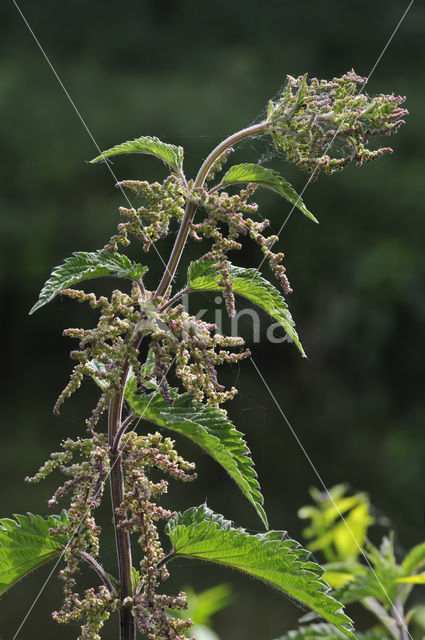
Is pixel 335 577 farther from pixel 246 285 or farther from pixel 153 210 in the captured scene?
pixel 153 210

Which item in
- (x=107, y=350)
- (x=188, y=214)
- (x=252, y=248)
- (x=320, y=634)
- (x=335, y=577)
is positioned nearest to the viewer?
(x=107, y=350)

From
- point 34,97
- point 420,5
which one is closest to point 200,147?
point 34,97

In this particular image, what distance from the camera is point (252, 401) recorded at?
977 cm

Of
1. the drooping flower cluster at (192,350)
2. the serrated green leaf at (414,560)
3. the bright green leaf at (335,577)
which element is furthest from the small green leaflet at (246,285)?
the bright green leaf at (335,577)

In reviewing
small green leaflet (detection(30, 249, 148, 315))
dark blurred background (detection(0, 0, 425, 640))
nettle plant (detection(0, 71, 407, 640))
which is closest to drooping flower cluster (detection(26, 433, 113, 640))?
nettle plant (detection(0, 71, 407, 640))

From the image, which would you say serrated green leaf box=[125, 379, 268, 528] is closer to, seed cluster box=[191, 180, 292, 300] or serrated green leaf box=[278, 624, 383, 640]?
seed cluster box=[191, 180, 292, 300]

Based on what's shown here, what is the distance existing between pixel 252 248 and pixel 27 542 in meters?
13.4

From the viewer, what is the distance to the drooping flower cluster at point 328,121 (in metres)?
1.18

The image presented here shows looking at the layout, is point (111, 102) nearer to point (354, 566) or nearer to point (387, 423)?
point (387, 423)

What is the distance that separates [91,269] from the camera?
1215 millimetres

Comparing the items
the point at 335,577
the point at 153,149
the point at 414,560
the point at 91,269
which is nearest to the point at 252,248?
the point at 335,577

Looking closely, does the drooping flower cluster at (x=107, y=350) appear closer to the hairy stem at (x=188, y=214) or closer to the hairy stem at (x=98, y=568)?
the hairy stem at (x=188, y=214)

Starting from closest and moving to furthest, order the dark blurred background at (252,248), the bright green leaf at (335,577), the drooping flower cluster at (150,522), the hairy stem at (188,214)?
the drooping flower cluster at (150,522) → the hairy stem at (188,214) → the bright green leaf at (335,577) → the dark blurred background at (252,248)

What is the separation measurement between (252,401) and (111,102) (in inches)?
448
